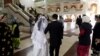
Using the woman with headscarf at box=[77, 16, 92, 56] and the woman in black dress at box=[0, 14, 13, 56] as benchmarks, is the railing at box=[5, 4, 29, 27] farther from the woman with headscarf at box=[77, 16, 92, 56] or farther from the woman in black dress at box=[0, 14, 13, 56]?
the woman with headscarf at box=[77, 16, 92, 56]

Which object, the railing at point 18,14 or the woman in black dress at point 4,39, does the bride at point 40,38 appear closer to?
the woman in black dress at point 4,39

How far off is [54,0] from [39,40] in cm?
2475

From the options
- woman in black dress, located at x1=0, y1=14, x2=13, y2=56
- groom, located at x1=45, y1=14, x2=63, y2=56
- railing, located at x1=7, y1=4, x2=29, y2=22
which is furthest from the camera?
railing, located at x1=7, y1=4, x2=29, y2=22

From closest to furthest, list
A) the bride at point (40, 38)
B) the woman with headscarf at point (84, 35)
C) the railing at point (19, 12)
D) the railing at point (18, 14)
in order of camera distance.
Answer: the woman with headscarf at point (84, 35) < the bride at point (40, 38) < the railing at point (18, 14) < the railing at point (19, 12)

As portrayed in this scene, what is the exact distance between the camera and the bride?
21.0ft

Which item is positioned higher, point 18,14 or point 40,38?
point 40,38

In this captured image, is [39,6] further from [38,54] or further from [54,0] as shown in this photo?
[38,54]

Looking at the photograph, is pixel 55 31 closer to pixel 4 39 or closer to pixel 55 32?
pixel 55 32

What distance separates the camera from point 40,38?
6473 mm

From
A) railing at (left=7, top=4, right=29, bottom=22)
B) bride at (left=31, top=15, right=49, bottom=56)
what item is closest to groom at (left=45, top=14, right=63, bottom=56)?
bride at (left=31, top=15, right=49, bottom=56)

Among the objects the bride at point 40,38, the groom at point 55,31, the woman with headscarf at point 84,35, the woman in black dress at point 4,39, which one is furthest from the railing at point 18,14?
the woman with headscarf at point 84,35

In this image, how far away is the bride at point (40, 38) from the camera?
21.0 ft

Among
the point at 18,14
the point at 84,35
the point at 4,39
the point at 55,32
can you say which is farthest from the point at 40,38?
the point at 18,14

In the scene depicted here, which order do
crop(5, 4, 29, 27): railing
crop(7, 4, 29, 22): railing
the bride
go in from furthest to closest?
1. crop(7, 4, 29, 22): railing
2. crop(5, 4, 29, 27): railing
3. the bride
